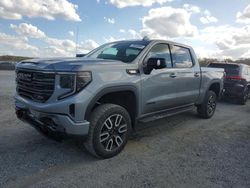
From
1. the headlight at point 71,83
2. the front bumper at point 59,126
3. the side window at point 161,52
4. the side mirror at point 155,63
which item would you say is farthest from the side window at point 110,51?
the front bumper at point 59,126

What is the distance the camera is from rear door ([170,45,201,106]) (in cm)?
590

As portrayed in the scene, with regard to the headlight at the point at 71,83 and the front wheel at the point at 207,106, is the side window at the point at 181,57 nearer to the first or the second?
the front wheel at the point at 207,106

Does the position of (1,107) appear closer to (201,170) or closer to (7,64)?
(201,170)

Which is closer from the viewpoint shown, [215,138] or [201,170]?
[201,170]

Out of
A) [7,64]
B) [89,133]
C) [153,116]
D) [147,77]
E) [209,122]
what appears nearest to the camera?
[89,133]

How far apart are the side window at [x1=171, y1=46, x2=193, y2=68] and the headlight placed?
2.66m

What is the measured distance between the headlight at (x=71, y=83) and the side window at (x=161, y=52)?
1.61 meters

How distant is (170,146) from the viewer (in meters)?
5.14

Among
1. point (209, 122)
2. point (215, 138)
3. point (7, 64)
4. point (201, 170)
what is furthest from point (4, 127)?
point (7, 64)

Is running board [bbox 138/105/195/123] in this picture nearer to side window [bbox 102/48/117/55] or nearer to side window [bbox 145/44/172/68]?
side window [bbox 145/44/172/68]

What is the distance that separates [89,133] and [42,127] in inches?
27.7

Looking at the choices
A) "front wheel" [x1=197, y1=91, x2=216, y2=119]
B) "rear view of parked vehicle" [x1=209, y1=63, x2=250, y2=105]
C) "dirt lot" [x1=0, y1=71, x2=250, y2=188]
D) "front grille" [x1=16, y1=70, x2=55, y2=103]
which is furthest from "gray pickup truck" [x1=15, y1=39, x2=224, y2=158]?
"rear view of parked vehicle" [x1=209, y1=63, x2=250, y2=105]

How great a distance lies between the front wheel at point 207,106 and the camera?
744 centimetres

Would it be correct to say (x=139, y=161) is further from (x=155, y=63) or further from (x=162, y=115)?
(x=155, y=63)
